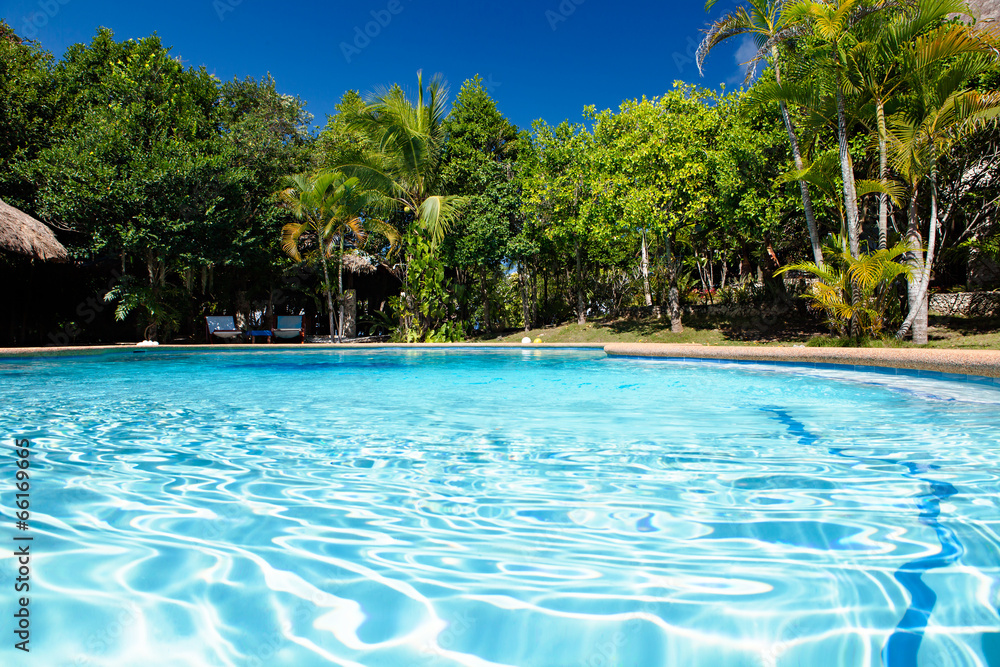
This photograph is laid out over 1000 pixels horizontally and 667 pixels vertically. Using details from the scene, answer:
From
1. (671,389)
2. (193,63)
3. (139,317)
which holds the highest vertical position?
(193,63)

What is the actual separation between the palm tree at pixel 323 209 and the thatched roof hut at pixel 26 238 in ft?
16.9

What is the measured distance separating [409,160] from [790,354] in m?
11.3

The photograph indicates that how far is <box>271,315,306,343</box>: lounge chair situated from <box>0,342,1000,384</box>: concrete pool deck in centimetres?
304

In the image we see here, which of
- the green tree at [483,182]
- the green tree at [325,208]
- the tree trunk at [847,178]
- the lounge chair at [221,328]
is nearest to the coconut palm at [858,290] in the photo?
the tree trunk at [847,178]

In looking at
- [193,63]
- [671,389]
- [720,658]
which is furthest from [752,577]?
[193,63]

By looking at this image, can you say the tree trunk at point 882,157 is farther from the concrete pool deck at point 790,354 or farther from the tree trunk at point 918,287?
the concrete pool deck at point 790,354

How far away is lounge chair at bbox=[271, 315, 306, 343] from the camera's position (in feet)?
52.6

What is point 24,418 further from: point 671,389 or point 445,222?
point 445,222

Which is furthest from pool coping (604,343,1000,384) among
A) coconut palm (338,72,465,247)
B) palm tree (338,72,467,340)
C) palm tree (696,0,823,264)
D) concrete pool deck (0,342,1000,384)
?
coconut palm (338,72,465,247)

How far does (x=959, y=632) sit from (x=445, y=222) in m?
14.5

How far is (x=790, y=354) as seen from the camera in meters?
8.34

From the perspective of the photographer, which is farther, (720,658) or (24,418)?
(24,418)

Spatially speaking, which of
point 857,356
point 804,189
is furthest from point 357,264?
point 857,356

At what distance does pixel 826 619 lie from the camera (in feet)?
4.63
